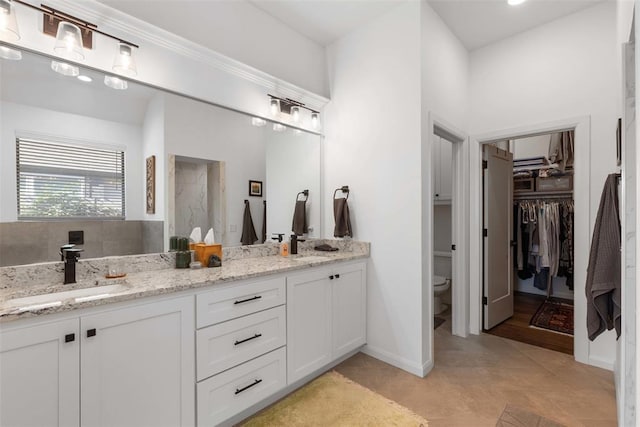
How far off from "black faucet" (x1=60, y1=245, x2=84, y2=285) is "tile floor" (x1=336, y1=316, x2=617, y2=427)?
1965 mm

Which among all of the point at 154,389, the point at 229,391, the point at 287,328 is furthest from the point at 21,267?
the point at 287,328

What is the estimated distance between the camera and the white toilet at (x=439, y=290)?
11.4ft

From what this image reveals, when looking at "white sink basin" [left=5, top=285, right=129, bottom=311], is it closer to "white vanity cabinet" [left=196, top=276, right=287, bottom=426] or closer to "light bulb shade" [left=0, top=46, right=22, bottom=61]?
"white vanity cabinet" [left=196, top=276, right=287, bottom=426]

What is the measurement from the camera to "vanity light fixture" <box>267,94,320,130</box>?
262cm

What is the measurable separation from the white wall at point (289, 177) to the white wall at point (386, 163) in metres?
0.21

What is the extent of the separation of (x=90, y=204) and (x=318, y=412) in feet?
6.25

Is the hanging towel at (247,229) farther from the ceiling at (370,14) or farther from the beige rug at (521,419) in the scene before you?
the beige rug at (521,419)

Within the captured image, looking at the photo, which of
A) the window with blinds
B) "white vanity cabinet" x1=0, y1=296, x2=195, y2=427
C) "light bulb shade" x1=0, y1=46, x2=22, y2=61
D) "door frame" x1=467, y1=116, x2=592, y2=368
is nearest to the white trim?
"light bulb shade" x1=0, y1=46, x2=22, y2=61

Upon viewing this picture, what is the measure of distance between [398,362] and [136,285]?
2065 mm

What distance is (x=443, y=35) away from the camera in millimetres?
2697

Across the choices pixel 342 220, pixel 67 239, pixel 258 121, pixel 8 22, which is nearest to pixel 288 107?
pixel 258 121

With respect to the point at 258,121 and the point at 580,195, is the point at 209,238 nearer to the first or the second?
the point at 258,121

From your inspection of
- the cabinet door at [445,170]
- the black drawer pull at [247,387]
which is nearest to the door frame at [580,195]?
the cabinet door at [445,170]

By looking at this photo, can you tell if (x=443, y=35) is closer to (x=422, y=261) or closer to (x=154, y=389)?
(x=422, y=261)
